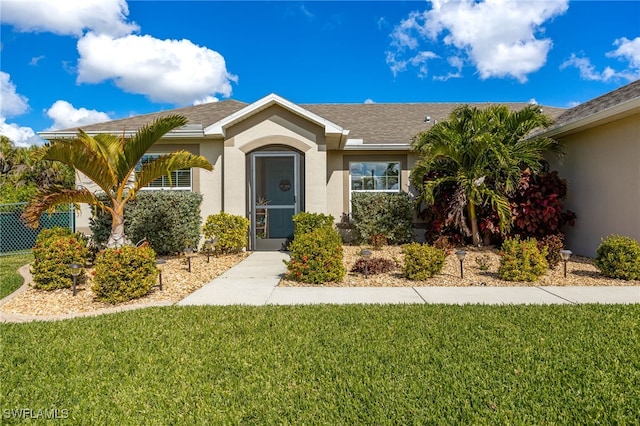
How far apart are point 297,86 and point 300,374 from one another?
19025mm

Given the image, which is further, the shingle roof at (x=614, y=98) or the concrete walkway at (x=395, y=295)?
the shingle roof at (x=614, y=98)

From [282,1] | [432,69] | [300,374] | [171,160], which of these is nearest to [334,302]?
[300,374]

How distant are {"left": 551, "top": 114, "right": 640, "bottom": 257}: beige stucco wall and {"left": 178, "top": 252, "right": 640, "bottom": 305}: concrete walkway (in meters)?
3.06

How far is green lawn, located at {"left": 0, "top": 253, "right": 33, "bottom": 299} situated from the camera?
6.87 m

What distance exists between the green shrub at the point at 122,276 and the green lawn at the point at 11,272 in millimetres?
Result: 2427

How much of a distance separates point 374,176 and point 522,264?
649cm

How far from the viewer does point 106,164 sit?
23.3 feet

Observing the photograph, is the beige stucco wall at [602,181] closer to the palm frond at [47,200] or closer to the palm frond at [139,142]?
the palm frond at [139,142]

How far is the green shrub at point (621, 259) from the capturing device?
6.58m

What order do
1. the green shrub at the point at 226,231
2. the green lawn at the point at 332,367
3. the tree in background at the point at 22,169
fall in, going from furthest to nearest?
the tree in background at the point at 22,169 → the green shrub at the point at 226,231 → the green lawn at the point at 332,367

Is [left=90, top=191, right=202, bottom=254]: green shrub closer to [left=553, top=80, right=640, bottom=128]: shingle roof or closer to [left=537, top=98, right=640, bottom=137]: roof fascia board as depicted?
[left=537, top=98, right=640, bottom=137]: roof fascia board

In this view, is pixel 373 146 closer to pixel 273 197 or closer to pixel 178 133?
pixel 273 197

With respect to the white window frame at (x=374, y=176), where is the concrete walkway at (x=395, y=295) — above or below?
below

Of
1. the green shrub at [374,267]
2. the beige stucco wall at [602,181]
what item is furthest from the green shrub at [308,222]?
the beige stucco wall at [602,181]
